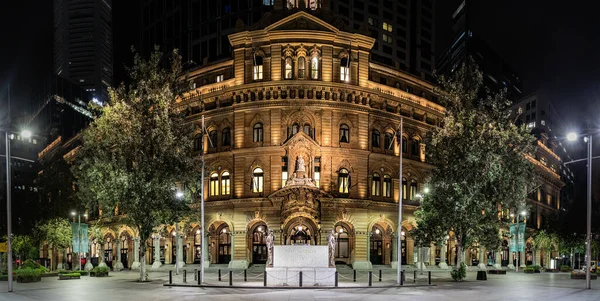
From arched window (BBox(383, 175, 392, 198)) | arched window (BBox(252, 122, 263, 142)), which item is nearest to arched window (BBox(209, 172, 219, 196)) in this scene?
arched window (BBox(252, 122, 263, 142))

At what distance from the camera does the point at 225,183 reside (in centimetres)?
6562

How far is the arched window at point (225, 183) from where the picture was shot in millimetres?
65262

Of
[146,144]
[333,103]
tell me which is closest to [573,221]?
[333,103]

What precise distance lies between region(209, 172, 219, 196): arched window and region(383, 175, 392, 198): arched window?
62.1 ft

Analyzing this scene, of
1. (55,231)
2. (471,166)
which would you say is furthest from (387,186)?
(55,231)

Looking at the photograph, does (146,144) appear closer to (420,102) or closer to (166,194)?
(166,194)

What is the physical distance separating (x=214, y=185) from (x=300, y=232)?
38.7 ft

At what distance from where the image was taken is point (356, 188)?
208 feet

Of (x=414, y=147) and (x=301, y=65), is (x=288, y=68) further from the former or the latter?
(x=414, y=147)

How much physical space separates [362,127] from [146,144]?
27.1m

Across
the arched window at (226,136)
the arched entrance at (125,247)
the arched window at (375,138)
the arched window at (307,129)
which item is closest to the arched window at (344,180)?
the arched window at (375,138)

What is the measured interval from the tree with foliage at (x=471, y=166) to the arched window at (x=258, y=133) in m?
21.7

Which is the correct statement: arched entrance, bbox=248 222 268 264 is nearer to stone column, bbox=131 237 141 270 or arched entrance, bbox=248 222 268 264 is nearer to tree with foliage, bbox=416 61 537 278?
stone column, bbox=131 237 141 270

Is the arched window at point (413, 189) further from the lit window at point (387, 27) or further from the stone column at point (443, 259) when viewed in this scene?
the lit window at point (387, 27)
